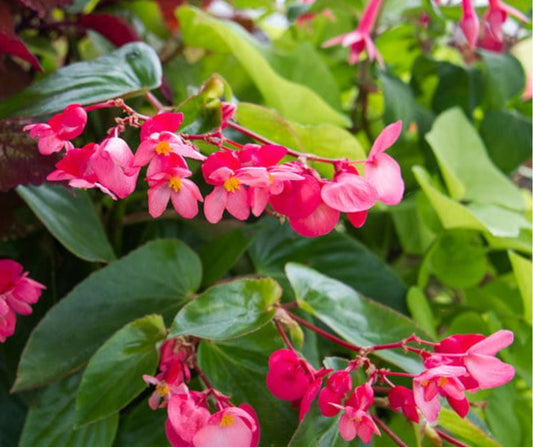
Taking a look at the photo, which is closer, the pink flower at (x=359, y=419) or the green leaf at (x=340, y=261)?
the pink flower at (x=359, y=419)

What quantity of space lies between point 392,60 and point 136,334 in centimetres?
58

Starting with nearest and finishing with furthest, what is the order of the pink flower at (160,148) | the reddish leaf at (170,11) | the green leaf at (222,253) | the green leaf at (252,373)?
1. the pink flower at (160,148)
2. the green leaf at (252,373)
3. the green leaf at (222,253)
4. the reddish leaf at (170,11)

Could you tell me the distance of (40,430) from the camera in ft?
1.38

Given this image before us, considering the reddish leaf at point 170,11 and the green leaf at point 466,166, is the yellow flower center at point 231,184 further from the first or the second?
the reddish leaf at point 170,11

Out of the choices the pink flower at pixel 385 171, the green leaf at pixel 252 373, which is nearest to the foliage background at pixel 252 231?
the green leaf at pixel 252 373

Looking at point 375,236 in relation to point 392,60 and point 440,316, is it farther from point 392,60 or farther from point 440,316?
point 392,60

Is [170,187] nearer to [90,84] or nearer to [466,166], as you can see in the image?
[90,84]

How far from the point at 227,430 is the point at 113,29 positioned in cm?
40

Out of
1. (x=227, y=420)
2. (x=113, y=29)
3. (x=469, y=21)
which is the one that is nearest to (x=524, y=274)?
(x=469, y=21)

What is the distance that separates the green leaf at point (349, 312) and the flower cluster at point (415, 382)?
0.06 metres

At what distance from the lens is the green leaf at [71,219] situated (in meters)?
0.43

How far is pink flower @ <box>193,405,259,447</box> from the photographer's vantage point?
31 cm

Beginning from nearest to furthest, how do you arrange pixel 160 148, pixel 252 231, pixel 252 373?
pixel 160 148
pixel 252 373
pixel 252 231

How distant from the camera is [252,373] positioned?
0.40 m
